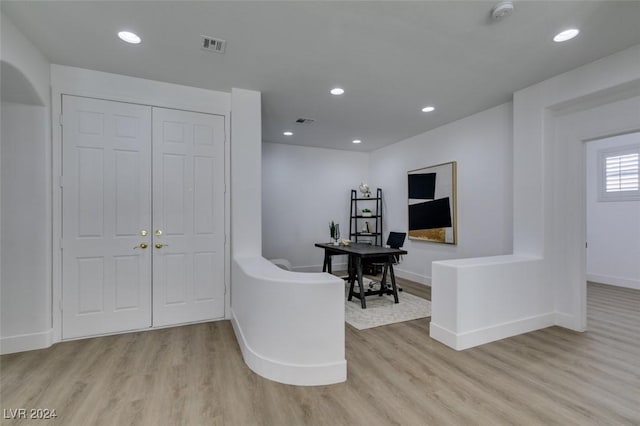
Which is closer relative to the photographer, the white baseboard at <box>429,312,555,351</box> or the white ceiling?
the white ceiling

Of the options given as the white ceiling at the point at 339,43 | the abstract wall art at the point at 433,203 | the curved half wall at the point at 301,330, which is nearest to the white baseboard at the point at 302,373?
the curved half wall at the point at 301,330

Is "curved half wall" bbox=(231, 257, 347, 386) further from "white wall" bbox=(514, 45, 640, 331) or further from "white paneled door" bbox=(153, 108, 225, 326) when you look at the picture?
"white wall" bbox=(514, 45, 640, 331)

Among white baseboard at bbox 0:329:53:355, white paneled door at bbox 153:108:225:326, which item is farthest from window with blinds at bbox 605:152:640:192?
white baseboard at bbox 0:329:53:355

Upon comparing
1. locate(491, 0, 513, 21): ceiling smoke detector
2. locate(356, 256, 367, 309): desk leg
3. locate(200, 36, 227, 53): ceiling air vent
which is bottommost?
locate(356, 256, 367, 309): desk leg

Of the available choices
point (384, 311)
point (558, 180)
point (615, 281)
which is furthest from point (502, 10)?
point (615, 281)

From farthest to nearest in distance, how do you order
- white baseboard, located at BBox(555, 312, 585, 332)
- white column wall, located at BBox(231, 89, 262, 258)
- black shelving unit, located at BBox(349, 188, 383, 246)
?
1. black shelving unit, located at BBox(349, 188, 383, 246)
2. white column wall, located at BBox(231, 89, 262, 258)
3. white baseboard, located at BBox(555, 312, 585, 332)

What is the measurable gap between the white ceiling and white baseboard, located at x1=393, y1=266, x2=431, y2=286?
293 centimetres

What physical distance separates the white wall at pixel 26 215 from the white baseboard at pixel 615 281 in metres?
7.87

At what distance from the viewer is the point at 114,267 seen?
119 inches

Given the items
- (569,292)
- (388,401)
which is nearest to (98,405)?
(388,401)

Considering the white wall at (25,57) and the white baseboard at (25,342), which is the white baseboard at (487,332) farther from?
the white wall at (25,57)

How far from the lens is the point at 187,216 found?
3.30 metres

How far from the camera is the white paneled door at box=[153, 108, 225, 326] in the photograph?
126 inches

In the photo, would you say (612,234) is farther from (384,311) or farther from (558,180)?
(384,311)
